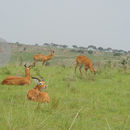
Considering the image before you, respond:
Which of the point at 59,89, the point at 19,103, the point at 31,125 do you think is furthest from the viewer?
the point at 59,89

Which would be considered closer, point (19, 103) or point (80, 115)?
point (80, 115)

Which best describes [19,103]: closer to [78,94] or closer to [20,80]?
[78,94]

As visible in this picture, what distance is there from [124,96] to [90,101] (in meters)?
1.49

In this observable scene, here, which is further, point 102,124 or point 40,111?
point 40,111

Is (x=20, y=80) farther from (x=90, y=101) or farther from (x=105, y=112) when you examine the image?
(x=105, y=112)

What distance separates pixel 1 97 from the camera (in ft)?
18.8

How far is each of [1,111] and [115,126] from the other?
A: 5.75 ft

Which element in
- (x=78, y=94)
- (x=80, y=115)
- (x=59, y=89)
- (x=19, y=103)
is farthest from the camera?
(x=59, y=89)

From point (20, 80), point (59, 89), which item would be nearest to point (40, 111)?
point (59, 89)

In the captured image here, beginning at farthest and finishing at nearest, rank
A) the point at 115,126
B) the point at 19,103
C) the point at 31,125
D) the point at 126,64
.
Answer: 1. the point at 126,64
2. the point at 19,103
3. the point at 115,126
4. the point at 31,125

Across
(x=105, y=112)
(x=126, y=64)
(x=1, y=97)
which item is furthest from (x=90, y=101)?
(x=126, y=64)

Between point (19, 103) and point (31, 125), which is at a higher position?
point (31, 125)

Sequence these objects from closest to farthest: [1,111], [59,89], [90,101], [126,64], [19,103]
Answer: [1,111] → [19,103] → [90,101] → [59,89] → [126,64]

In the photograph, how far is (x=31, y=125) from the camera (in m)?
2.64
